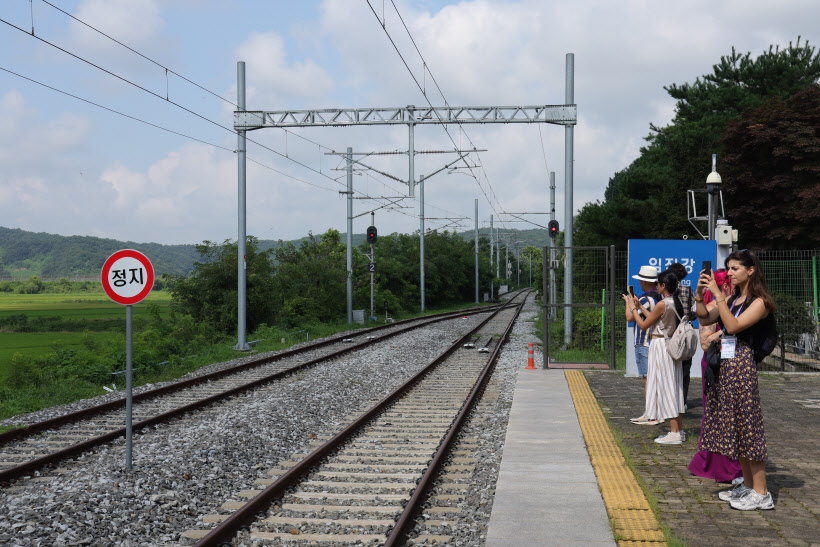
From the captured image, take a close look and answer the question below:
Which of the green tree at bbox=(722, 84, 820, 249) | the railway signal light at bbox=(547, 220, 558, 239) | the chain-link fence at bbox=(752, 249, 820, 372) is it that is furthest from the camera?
the green tree at bbox=(722, 84, 820, 249)

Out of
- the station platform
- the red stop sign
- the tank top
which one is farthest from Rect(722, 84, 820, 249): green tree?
the red stop sign

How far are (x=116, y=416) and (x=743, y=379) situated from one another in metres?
9.14

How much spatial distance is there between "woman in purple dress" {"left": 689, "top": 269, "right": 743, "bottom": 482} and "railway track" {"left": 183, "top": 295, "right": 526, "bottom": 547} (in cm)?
224

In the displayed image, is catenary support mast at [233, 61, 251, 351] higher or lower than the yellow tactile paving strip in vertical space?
higher

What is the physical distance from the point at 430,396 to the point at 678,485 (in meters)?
6.81

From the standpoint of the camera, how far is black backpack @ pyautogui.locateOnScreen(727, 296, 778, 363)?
19.5ft

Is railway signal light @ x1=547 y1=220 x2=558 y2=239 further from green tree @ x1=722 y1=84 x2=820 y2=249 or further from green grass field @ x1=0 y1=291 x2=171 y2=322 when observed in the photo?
green grass field @ x1=0 y1=291 x2=171 y2=322

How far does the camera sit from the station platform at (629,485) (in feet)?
18.1

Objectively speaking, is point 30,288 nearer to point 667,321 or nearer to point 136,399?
point 136,399

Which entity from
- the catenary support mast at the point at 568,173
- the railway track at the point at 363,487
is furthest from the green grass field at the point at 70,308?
the railway track at the point at 363,487

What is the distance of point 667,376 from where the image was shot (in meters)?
8.82

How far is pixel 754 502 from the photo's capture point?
600cm

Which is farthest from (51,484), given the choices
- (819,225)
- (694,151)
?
(694,151)

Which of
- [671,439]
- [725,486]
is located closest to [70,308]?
[671,439]
